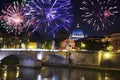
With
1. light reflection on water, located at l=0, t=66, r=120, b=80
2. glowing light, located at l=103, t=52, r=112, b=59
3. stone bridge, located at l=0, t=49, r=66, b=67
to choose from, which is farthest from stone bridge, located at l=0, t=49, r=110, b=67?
light reflection on water, located at l=0, t=66, r=120, b=80

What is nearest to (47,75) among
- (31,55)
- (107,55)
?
(31,55)

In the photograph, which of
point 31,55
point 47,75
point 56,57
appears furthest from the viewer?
point 56,57

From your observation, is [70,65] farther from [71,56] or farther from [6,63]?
[6,63]

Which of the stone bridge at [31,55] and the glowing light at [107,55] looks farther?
the glowing light at [107,55]

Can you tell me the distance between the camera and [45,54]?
163 feet

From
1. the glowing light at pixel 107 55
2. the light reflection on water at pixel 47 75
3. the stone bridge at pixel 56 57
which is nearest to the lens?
the light reflection on water at pixel 47 75

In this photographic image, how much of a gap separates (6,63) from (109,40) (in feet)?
56.0

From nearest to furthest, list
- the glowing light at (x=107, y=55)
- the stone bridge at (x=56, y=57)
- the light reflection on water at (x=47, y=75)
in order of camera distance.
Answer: the light reflection on water at (x=47, y=75)
the stone bridge at (x=56, y=57)
the glowing light at (x=107, y=55)

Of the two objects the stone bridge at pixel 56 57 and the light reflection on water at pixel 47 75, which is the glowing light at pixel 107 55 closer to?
the stone bridge at pixel 56 57

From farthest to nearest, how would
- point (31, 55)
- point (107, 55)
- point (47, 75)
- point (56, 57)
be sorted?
point (56, 57)
point (107, 55)
point (31, 55)
point (47, 75)

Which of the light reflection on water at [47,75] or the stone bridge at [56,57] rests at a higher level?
the stone bridge at [56,57]

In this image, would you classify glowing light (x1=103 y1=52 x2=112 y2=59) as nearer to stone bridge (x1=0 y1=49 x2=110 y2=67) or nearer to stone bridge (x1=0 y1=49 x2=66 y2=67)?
stone bridge (x1=0 y1=49 x2=110 y2=67)

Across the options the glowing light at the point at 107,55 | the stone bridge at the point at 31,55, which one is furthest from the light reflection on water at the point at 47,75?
the glowing light at the point at 107,55

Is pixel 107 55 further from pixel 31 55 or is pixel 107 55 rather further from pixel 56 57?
pixel 31 55
